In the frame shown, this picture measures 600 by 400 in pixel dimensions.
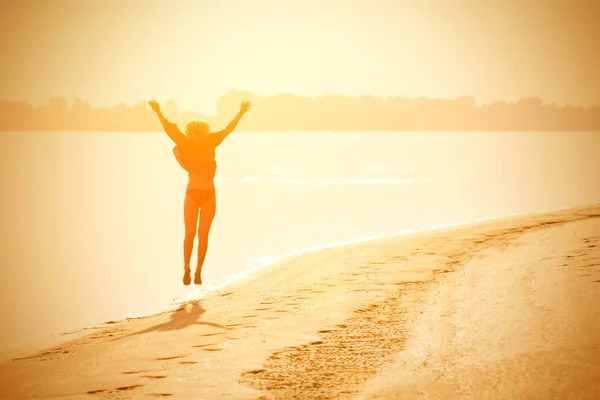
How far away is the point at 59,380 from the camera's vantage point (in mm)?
5559

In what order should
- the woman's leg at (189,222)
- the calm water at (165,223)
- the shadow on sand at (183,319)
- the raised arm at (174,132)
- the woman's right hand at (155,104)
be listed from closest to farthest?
1. the shadow on sand at (183,319)
2. the raised arm at (174,132)
3. the woman's leg at (189,222)
4. the woman's right hand at (155,104)
5. the calm water at (165,223)

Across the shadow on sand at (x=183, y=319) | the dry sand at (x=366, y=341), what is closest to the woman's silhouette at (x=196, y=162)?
the dry sand at (x=366, y=341)

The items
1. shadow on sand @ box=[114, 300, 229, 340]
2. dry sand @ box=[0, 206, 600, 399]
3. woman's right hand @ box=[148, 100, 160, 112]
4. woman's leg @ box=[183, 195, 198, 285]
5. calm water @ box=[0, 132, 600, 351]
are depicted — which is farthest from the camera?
calm water @ box=[0, 132, 600, 351]

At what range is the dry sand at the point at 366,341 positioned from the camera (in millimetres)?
5027

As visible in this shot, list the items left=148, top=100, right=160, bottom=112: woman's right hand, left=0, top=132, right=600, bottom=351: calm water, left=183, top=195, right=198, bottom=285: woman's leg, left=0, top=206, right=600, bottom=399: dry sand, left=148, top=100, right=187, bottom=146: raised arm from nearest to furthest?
left=0, top=206, right=600, bottom=399: dry sand < left=148, top=100, right=187, bottom=146: raised arm < left=183, top=195, right=198, bottom=285: woman's leg < left=148, top=100, right=160, bottom=112: woman's right hand < left=0, top=132, right=600, bottom=351: calm water

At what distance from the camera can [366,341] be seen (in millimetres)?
6156

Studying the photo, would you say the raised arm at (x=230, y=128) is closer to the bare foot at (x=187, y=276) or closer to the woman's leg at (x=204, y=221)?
the woman's leg at (x=204, y=221)

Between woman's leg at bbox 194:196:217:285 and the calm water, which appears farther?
the calm water

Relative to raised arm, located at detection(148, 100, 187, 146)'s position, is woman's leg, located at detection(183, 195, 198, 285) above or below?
below

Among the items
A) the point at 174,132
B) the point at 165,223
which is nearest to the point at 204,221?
the point at 174,132

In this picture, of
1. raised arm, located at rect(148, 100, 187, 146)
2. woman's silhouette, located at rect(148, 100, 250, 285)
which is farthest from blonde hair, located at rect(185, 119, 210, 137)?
raised arm, located at rect(148, 100, 187, 146)

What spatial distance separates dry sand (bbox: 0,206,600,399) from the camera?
5.03 metres

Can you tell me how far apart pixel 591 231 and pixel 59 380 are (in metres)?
9.46

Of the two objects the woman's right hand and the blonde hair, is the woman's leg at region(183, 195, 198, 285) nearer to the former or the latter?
the blonde hair
